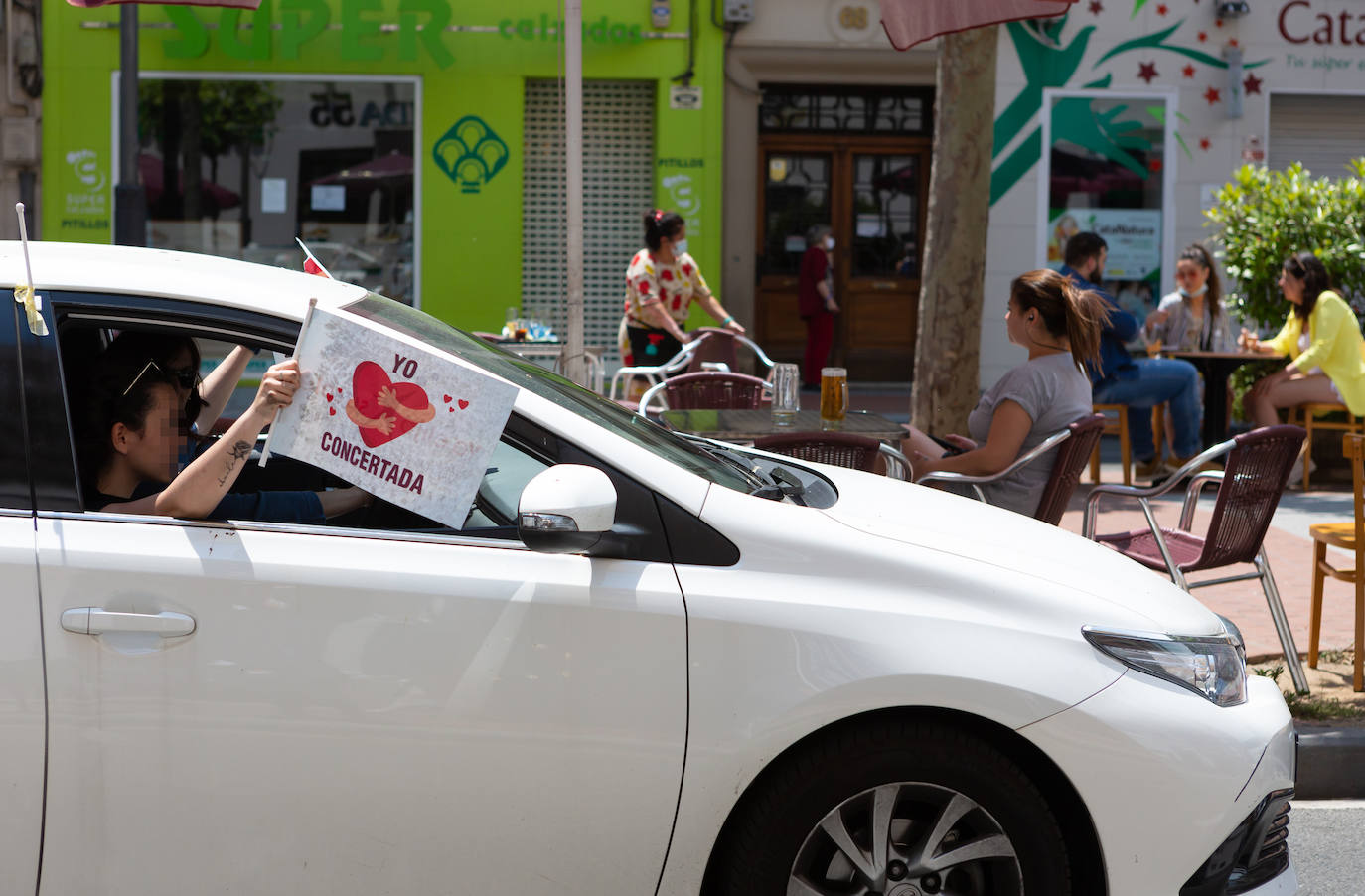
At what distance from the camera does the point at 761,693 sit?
9.16 feet

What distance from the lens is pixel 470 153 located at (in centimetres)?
1476

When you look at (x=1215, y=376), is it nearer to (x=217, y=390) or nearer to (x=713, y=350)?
(x=713, y=350)

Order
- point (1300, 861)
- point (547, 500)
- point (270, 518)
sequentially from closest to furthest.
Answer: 1. point (547, 500)
2. point (270, 518)
3. point (1300, 861)

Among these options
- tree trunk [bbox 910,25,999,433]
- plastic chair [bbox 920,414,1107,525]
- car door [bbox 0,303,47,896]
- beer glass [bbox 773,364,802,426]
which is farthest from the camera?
tree trunk [bbox 910,25,999,433]

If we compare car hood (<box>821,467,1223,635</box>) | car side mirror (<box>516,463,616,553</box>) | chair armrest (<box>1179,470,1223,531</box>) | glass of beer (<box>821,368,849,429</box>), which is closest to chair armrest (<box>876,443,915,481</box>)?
glass of beer (<box>821,368,849,429</box>)

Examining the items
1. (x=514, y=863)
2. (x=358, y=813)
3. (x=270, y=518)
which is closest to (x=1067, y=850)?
(x=514, y=863)

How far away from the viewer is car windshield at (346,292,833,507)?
3166 millimetres

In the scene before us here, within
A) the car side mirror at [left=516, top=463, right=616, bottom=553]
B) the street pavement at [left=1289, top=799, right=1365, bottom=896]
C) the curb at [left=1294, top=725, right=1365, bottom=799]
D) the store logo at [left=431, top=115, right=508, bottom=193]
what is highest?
the store logo at [left=431, top=115, right=508, bottom=193]

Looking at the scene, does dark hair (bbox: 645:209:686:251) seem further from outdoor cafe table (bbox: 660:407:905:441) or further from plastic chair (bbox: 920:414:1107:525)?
plastic chair (bbox: 920:414:1107:525)

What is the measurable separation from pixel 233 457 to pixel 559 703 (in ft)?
2.75

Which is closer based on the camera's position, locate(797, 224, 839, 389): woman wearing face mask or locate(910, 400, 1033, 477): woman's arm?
locate(910, 400, 1033, 477): woman's arm

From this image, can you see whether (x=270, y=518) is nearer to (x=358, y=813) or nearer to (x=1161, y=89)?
(x=358, y=813)

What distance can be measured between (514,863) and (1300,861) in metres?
2.49

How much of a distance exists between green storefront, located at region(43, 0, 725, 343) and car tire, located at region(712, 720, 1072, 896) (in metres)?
12.1
